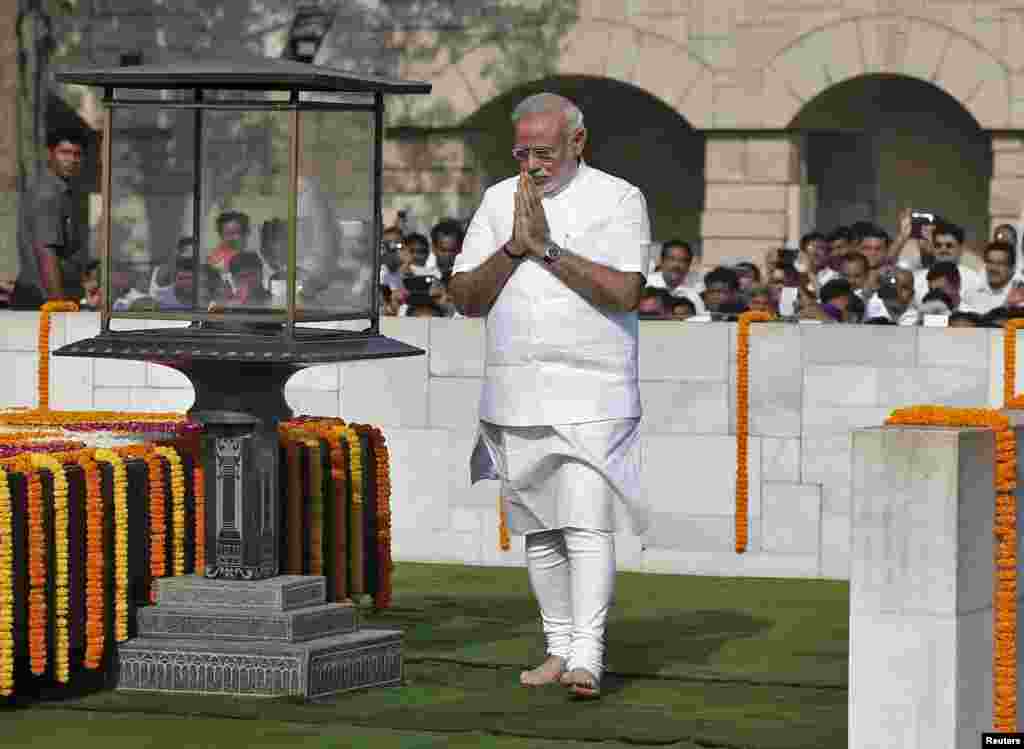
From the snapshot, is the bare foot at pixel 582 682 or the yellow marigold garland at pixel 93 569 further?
the yellow marigold garland at pixel 93 569

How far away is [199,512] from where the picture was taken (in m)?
11.1

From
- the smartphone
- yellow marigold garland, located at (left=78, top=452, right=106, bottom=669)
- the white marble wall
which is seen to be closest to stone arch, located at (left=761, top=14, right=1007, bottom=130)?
the smartphone

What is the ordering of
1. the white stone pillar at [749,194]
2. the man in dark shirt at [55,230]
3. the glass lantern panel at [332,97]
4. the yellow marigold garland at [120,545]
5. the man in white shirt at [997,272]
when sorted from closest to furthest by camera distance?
1. the yellow marigold garland at [120,545]
2. the glass lantern panel at [332,97]
3. the man in dark shirt at [55,230]
4. the man in white shirt at [997,272]
5. the white stone pillar at [749,194]

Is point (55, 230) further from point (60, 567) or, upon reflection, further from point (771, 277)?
point (60, 567)

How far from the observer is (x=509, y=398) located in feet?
34.9

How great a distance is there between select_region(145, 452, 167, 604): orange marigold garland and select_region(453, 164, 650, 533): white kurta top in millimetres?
1212

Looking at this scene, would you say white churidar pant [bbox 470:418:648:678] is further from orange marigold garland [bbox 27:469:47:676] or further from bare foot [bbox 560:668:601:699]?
orange marigold garland [bbox 27:469:47:676]

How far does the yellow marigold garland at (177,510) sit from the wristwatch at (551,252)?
1.61 meters

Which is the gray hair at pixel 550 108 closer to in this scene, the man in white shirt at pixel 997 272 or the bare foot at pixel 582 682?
the bare foot at pixel 582 682

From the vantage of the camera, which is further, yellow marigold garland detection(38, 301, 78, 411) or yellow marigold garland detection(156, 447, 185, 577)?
yellow marigold garland detection(38, 301, 78, 411)

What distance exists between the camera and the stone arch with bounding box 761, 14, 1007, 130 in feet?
86.3

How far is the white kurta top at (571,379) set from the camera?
34.6ft

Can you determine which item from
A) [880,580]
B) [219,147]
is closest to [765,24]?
[219,147]

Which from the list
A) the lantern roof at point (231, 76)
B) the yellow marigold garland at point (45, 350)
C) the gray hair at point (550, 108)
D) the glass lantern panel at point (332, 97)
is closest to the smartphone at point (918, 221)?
the yellow marigold garland at point (45, 350)
